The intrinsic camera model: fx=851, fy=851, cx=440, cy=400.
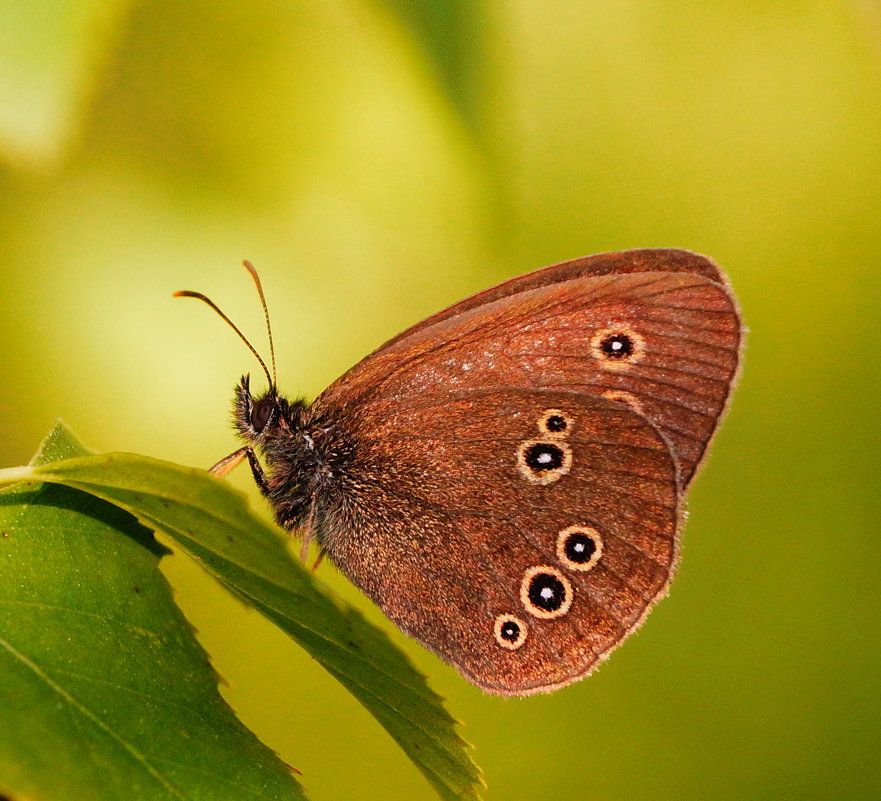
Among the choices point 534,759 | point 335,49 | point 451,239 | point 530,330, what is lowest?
point 534,759

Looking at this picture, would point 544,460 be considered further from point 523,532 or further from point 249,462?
point 249,462

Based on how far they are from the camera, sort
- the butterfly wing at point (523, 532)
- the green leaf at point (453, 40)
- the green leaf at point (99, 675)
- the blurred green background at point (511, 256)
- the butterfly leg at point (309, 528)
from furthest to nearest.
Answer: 1. the green leaf at point (453, 40)
2. the blurred green background at point (511, 256)
3. the butterfly leg at point (309, 528)
4. the butterfly wing at point (523, 532)
5. the green leaf at point (99, 675)

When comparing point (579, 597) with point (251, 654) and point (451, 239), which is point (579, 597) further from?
point (451, 239)

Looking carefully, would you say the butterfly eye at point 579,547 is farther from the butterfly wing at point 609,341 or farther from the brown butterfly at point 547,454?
the butterfly wing at point 609,341

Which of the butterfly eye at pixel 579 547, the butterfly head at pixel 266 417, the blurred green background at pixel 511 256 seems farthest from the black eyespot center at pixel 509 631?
the blurred green background at pixel 511 256

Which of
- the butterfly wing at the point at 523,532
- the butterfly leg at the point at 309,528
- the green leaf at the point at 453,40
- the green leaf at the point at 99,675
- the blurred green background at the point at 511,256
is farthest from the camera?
the green leaf at the point at 453,40

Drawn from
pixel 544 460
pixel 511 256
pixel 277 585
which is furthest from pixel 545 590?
pixel 511 256

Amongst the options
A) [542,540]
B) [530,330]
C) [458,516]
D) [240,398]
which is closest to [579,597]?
[542,540]
